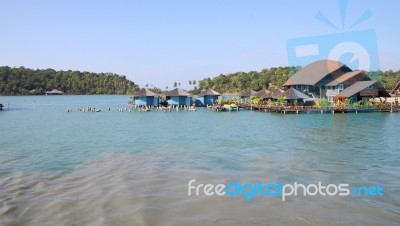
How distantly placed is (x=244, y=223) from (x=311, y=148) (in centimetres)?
1153

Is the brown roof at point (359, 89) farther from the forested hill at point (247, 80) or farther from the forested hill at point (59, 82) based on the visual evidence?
the forested hill at point (59, 82)

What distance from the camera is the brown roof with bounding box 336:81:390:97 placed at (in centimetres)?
4306

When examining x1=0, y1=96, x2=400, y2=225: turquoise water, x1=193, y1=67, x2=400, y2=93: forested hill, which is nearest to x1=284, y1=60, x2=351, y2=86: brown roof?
x1=0, y1=96, x2=400, y2=225: turquoise water

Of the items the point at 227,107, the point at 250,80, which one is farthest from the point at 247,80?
the point at 227,107

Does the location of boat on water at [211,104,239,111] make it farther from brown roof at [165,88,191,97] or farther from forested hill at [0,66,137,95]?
forested hill at [0,66,137,95]

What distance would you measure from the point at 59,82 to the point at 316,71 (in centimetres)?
13504

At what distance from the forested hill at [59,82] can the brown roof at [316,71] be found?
120 meters

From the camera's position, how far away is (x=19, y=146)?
2084 centimetres

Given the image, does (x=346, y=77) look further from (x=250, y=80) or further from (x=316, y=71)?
(x=250, y=80)

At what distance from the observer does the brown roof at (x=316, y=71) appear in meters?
49.5

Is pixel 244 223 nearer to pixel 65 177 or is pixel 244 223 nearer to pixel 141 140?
pixel 65 177

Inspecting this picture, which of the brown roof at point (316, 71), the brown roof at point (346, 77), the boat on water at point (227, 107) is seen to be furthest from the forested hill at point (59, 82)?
the brown roof at point (346, 77)

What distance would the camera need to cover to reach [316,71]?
5172 centimetres

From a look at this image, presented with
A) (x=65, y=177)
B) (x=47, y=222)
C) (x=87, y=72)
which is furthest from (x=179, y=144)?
(x=87, y=72)
